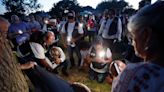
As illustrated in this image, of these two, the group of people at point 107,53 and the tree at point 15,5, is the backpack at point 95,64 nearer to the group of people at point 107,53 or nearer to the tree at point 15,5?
the group of people at point 107,53

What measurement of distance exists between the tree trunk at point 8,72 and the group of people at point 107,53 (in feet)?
0.82

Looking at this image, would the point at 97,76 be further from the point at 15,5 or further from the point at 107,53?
the point at 15,5

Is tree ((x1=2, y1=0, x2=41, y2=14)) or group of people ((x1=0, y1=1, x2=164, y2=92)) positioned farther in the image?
tree ((x1=2, y1=0, x2=41, y2=14))

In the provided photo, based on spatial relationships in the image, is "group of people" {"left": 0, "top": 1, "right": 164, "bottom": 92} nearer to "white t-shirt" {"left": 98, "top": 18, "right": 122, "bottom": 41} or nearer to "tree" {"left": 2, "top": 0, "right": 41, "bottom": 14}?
"white t-shirt" {"left": 98, "top": 18, "right": 122, "bottom": 41}

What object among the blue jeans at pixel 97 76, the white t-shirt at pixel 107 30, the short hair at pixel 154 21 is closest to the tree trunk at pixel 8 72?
the short hair at pixel 154 21

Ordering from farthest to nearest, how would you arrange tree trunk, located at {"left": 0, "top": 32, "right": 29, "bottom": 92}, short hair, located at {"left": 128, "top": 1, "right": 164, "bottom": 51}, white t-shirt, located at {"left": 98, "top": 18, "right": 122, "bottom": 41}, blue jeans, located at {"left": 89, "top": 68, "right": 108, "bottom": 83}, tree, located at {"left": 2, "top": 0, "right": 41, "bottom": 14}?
tree, located at {"left": 2, "top": 0, "right": 41, "bottom": 14} < white t-shirt, located at {"left": 98, "top": 18, "right": 122, "bottom": 41} < blue jeans, located at {"left": 89, "top": 68, "right": 108, "bottom": 83} < tree trunk, located at {"left": 0, "top": 32, "right": 29, "bottom": 92} < short hair, located at {"left": 128, "top": 1, "right": 164, "bottom": 51}

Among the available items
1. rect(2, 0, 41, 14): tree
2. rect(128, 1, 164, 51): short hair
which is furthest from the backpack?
rect(2, 0, 41, 14): tree

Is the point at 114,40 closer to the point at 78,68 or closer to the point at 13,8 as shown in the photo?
the point at 78,68

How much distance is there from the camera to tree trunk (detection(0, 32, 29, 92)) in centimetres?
354

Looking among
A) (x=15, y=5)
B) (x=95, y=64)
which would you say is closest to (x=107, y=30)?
(x=95, y=64)

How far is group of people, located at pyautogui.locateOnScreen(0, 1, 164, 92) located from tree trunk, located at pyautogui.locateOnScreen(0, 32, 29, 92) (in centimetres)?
25

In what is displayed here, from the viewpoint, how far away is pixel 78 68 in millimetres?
12180

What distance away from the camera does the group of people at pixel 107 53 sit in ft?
6.08

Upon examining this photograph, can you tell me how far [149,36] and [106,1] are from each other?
72.9m
